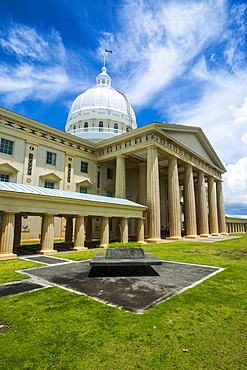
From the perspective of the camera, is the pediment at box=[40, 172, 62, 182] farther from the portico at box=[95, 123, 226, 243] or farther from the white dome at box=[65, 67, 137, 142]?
the white dome at box=[65, 67, 137, 142]

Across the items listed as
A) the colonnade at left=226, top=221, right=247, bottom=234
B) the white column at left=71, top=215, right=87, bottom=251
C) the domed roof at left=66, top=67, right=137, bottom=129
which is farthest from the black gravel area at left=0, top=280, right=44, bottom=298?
the colonnade at left=226, top=221, right=247, bottom=234

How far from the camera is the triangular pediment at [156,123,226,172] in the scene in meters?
34.0

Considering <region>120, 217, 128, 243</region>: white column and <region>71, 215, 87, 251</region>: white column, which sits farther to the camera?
<region>120, 217, 128, 243</region>: white column

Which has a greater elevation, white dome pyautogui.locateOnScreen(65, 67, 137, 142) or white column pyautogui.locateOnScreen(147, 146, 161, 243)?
white dome pyautogui.locateOnScreen(65, 67, 137, 142)

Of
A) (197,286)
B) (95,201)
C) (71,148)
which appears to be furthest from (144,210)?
A: (197,286)

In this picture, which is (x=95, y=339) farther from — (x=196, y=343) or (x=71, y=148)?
(x=71, y=148)

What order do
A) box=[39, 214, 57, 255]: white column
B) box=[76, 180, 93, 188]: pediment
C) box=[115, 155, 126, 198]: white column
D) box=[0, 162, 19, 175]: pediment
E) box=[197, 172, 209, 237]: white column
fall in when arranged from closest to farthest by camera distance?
1. box=[39, 214, 57, 255]: white column
2. box=[0, 162, 19, 175]: pediment
3. box=[115, 155, 126, 198]: white column
4. box=[76, 180, 93, 188]: pediment
5. box=[197, 172, 209, 237]: white column

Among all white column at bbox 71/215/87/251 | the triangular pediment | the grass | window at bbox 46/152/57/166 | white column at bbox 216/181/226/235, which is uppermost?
the triangular pediment

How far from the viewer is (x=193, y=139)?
133 ft

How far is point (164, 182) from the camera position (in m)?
54.1

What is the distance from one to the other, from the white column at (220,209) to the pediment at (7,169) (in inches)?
1717

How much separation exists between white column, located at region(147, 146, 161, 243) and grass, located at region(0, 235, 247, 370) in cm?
2173

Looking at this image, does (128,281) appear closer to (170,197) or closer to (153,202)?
(153,202)

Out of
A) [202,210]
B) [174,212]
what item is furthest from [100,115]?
[202,210]
